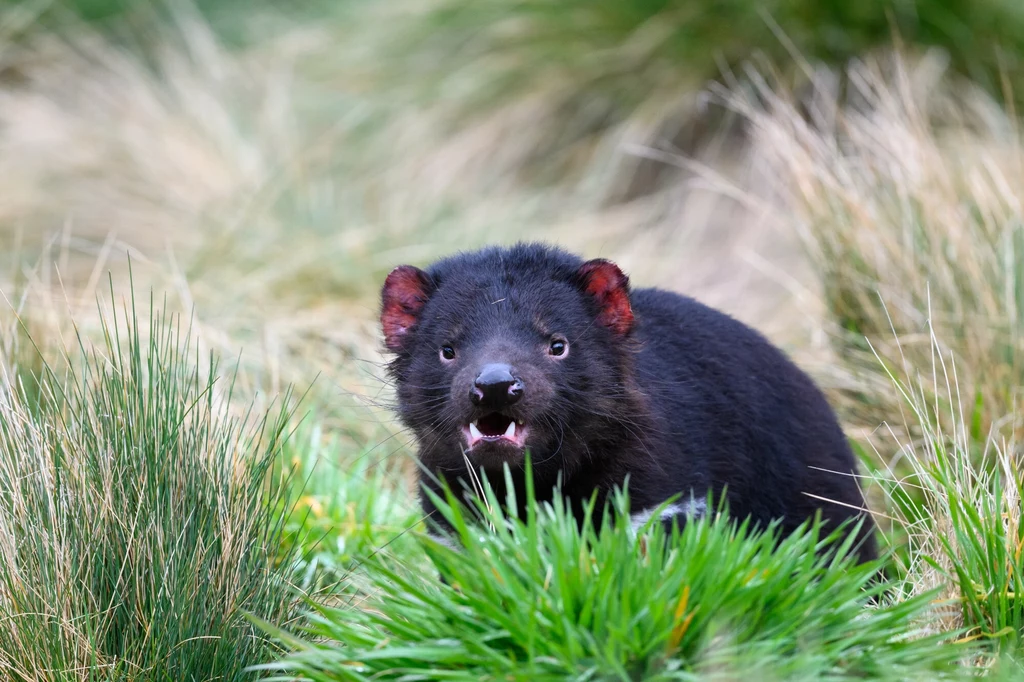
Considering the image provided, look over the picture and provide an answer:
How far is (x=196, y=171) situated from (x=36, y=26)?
3.60 meters

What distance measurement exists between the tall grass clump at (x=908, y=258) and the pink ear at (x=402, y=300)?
1.94 m

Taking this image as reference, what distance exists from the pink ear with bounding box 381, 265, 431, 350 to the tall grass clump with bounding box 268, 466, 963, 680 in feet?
3.49

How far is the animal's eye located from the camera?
145 inches

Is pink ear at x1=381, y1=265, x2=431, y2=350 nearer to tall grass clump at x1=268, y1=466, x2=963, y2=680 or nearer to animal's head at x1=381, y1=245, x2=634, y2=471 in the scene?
animal's head at x1=381, y1=245, x2=634, y2=471

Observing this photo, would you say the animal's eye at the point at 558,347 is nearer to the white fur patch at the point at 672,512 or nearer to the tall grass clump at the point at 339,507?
the white fur patch at the point at 672,512

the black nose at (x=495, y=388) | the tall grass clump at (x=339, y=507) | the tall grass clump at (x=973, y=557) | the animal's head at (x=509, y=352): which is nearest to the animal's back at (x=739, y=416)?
the animal's head at (x=509, y=352)

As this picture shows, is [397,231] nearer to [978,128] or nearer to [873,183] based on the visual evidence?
[873,183]

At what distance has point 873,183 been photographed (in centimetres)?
595

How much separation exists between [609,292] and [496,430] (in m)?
0.59

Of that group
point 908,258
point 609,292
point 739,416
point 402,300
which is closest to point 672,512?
point 739,416

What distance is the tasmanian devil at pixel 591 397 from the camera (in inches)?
139

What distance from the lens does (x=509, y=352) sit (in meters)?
3.54

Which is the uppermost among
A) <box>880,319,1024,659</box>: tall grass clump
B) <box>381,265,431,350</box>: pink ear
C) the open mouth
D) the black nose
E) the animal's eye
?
<box>381,265,431,350</box>: pink ear

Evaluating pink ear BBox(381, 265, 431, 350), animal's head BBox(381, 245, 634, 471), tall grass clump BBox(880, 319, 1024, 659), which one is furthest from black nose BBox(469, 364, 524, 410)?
tall grass clump BBox(880, 319, 1024, 659)
